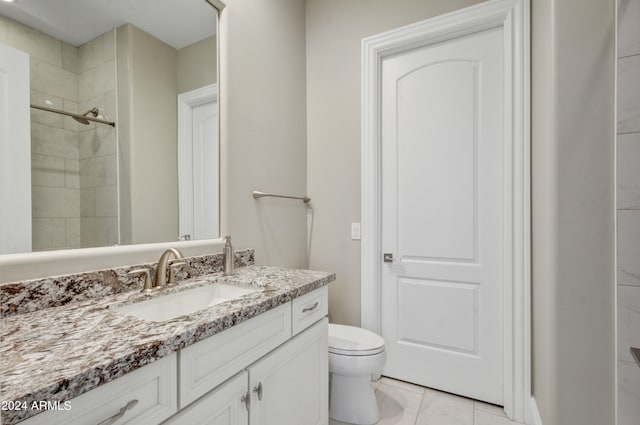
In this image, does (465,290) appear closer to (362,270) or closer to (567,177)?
(362,270)

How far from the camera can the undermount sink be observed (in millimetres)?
1020

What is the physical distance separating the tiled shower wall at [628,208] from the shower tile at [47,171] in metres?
1.90

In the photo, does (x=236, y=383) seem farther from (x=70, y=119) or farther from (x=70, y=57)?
(x=70, y=57)

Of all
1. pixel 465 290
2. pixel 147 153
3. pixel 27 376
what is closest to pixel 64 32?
pixel 147 153

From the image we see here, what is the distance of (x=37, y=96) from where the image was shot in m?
0.97

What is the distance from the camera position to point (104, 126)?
1117 mm

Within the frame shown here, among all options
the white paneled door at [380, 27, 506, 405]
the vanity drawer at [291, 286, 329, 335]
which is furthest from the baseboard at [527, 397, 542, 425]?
the vanity drawer at [291, 286, 329, 335]

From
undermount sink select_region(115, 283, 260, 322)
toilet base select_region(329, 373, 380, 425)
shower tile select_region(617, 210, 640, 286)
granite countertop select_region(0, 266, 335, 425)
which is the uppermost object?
shower tile select_region(617, 210, 640, 286)

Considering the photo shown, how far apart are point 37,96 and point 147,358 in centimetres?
92

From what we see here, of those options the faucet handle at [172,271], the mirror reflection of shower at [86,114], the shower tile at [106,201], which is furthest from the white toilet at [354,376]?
the mirror reflection of shower at [86,114]

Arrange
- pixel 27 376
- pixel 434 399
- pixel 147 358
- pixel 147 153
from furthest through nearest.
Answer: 1. pixel 434 399
2. pixel 147 153
3. pixel 147 358
4. pixel 27 376

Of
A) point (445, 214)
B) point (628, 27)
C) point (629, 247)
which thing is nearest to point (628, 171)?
point (629, 247)

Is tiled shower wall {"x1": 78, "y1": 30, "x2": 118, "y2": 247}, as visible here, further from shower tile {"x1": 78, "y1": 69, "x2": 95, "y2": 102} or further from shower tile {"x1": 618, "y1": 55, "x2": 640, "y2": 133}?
shower tile {"x1": 618, "y1": 55, "x2": 640, "y2": 133}

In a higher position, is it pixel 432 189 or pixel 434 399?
pixel 432 189
